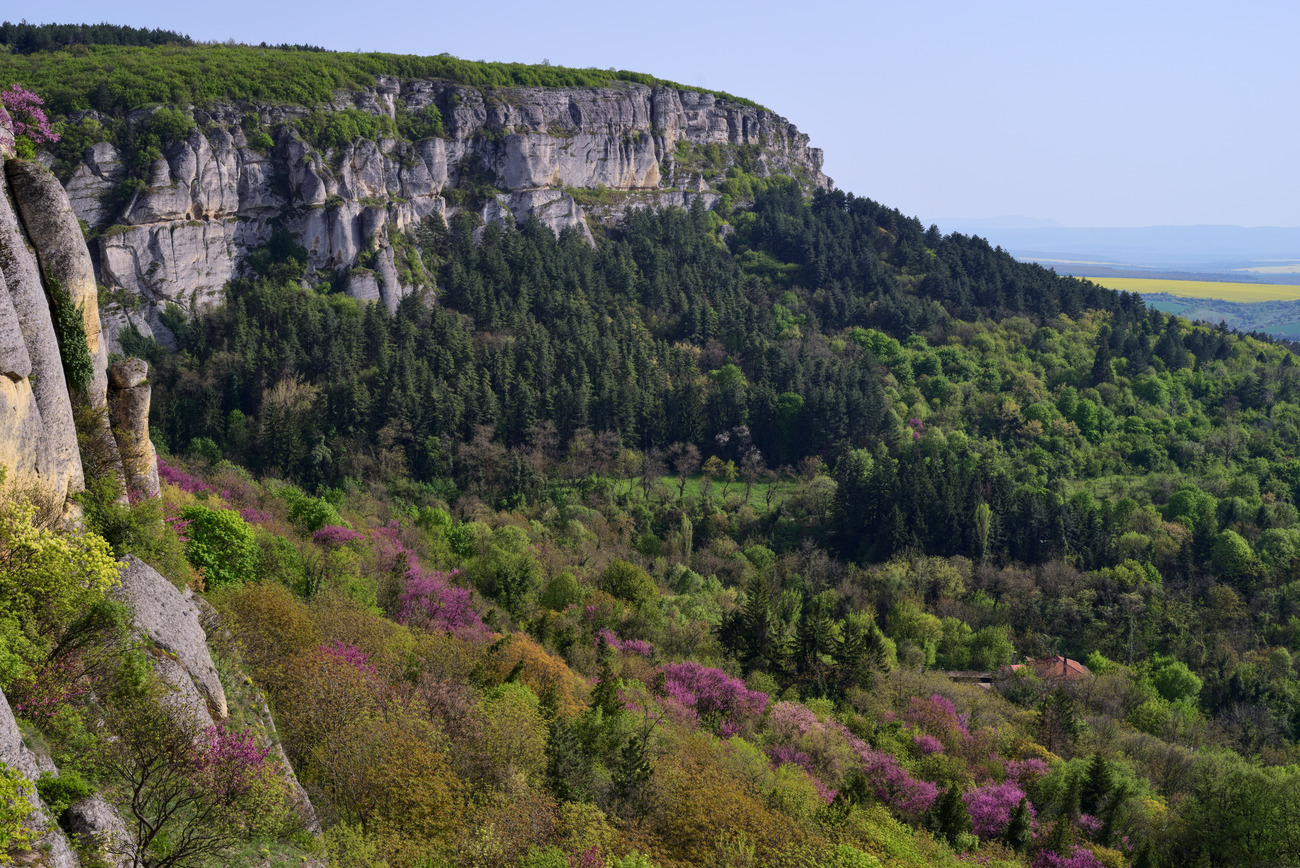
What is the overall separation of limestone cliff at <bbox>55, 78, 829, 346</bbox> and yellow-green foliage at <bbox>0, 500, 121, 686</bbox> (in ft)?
271

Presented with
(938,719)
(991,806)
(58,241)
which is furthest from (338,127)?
(991,806)

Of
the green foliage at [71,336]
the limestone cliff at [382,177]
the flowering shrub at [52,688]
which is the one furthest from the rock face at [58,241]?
the limestone cliff at [382,177]

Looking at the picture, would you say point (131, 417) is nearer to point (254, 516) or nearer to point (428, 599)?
point (254, 516)

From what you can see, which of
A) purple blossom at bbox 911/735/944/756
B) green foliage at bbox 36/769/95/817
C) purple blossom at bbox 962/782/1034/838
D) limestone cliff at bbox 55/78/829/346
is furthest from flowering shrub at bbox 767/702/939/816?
limestone cliff at bbox 55/78/829/346

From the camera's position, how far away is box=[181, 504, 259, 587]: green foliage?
125 ft

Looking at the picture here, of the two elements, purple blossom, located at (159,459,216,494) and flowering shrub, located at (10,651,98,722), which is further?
purple blossom, located at (159,459,216,494)

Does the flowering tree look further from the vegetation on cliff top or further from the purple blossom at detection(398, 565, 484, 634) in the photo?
the vegetation on cliff top

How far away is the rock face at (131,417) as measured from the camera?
32781 millimetres

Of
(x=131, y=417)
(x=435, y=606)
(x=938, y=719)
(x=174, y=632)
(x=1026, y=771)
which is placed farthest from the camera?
(x=938, y=719)

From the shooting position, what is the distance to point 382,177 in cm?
11944

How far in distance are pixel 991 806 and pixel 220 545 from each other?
3924cm

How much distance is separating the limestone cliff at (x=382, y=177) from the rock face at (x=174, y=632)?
78733 millimetres

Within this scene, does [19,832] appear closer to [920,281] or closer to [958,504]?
[958,504]

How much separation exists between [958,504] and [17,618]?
88407mm
